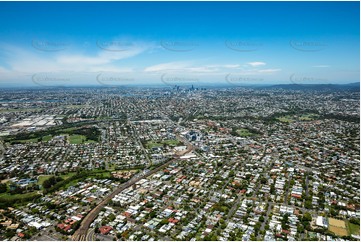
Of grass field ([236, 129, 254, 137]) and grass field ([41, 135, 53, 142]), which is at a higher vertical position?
grass field ([236, 129, 254, 137])

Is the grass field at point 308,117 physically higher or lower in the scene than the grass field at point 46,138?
→ higher

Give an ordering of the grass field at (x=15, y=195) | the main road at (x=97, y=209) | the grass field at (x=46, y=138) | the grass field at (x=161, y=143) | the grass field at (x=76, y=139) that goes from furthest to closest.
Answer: the grass field at (x=46, y=138) → the grass field at (x=76, y=139) → the grass field at (x=161, y=143) → the grass field at (x=15, y=195) → the main road at (x=97, y=209)

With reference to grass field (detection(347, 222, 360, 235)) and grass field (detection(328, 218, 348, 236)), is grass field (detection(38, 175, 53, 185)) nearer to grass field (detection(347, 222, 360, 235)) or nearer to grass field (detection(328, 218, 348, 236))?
grass field (detection(328, 218, 348, 236))

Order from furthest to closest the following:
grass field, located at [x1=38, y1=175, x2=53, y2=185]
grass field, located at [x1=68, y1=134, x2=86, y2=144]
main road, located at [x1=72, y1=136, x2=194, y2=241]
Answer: grass field, located at [x1=68, y1=134, x2=86, y2=144], grass field, located at [x1=38, y1=175, x2=53, y2=185], main road, located at [x1=72, y1=136, x2=194, y2=241]

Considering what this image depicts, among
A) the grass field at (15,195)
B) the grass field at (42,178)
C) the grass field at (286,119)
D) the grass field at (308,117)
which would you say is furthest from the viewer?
the grass field at (308,117)

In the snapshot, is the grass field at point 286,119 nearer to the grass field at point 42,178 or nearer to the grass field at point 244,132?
the grass field at point 244,132

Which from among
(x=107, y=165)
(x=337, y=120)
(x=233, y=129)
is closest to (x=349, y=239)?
(x=107, y=165)

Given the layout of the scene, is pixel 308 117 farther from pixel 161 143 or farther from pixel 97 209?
pixel 97 209

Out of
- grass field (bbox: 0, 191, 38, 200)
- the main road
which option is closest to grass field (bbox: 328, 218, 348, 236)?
the main road

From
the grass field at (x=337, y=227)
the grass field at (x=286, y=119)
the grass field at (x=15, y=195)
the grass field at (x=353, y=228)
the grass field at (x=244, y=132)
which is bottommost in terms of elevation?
the grass field at (x=15, y=195)

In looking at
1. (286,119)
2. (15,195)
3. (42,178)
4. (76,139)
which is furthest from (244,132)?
(15,195)

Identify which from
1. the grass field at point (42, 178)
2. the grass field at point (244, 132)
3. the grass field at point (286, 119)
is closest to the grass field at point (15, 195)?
the grass field at point (42, 178)
